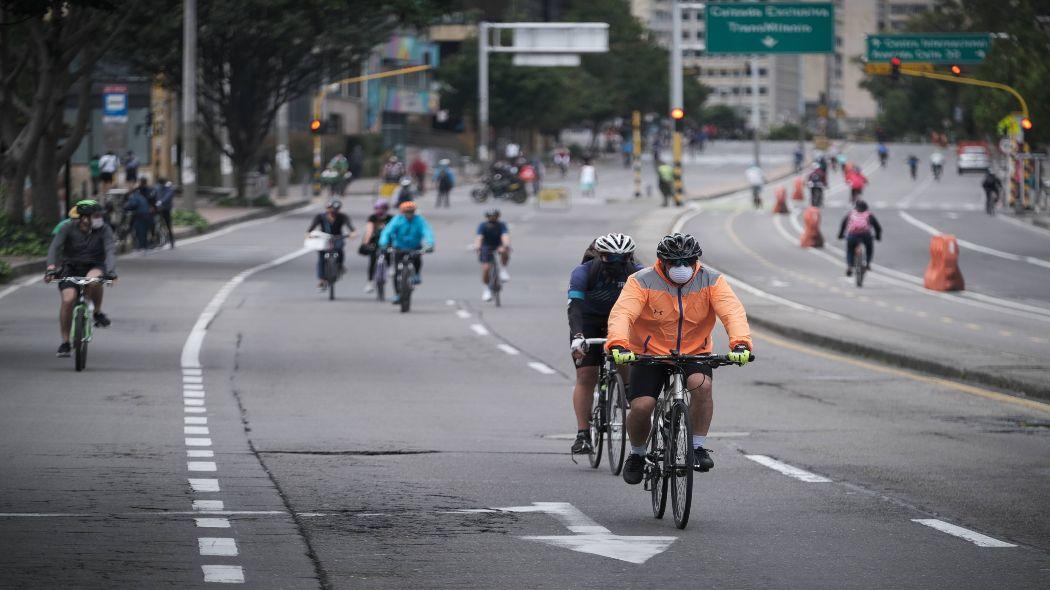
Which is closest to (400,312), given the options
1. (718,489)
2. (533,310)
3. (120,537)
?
(533,310)

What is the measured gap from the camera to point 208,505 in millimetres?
10797

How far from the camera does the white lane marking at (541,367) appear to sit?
20594mm

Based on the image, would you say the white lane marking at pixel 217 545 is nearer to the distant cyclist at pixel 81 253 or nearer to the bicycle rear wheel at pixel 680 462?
the bicycle rear wheel at pixel 680 462

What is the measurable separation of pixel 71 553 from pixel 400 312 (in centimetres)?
1975

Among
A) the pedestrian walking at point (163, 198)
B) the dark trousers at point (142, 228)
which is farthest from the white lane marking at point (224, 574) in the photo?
the pedestrian walking at point (163, 198)

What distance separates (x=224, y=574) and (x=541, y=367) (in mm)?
12703

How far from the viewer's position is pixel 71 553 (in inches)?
357

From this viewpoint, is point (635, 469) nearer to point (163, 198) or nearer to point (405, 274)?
point (405, 274)

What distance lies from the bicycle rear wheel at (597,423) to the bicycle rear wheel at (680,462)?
244 cm

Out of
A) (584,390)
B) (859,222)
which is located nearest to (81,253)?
(584,390)

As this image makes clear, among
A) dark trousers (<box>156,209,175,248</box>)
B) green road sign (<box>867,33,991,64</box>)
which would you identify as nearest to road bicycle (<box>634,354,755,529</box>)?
dark trousers (<box>156,209,175,248</box>)

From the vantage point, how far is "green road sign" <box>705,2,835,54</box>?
2562 inches

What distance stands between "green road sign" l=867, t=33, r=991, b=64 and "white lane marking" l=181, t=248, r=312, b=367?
35923mm

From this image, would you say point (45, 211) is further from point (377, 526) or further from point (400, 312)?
point (377, 526)
